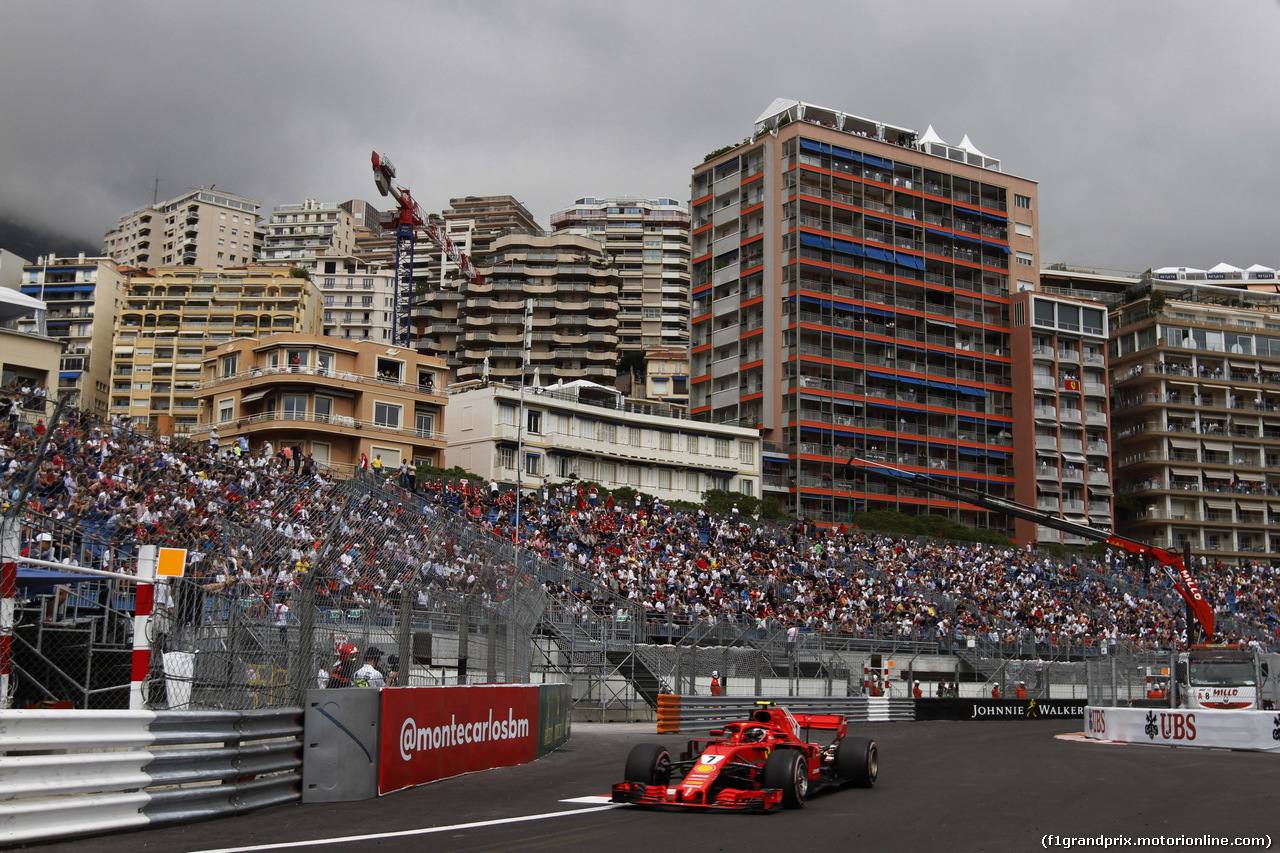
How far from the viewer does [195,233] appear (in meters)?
148

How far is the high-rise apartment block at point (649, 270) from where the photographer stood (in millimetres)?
134875

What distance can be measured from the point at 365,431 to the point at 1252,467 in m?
69.0

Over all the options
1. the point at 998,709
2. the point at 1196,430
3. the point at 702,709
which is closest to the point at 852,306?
the point at 1196,430

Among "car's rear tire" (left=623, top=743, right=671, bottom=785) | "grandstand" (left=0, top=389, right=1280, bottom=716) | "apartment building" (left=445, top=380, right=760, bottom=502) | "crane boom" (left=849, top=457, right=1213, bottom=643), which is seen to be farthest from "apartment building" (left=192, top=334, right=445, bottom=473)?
"car's rear tire" (left=623, top=743, right=671, bottom=785)

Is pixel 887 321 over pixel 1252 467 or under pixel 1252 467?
over

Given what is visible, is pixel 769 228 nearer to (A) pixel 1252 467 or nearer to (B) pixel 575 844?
(A) pixel 1252 467

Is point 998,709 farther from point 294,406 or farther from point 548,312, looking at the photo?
point 548,312

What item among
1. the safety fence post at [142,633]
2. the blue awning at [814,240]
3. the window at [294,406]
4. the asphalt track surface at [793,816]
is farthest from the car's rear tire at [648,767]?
the blue awning at [814,240]

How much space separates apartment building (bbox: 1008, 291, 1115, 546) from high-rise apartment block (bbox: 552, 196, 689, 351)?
54.3 meters

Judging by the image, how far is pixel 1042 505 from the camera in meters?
80.7

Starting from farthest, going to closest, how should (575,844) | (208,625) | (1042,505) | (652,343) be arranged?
(652,343)
(1042,505)
(208,625)
(575,844)

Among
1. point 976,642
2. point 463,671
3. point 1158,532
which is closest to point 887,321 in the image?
point 1158,532

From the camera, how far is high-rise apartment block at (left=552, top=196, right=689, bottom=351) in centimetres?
13488

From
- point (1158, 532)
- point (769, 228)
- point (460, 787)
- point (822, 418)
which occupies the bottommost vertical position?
point (460, 787)
